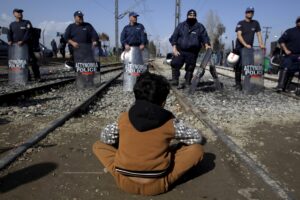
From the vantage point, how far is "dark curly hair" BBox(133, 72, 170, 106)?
2.92 metres

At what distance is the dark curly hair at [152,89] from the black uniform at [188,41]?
6.24 m

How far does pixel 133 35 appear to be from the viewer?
9617 mm

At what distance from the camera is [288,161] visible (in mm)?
3896

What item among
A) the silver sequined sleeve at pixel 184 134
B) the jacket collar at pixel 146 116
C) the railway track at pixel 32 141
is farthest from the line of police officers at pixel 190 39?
the jacket collar at pixel 146 116

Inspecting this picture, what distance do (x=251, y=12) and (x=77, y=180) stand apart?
736cm

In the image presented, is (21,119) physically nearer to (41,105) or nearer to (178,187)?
(41,105)

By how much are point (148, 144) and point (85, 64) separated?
24.3ft

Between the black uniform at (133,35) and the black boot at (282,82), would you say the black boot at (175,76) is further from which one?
the black boot at (282,82)

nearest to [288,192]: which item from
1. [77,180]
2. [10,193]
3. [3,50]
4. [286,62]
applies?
Result: [77,180]

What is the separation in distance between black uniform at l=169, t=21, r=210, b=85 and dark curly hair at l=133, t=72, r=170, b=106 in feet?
20.5

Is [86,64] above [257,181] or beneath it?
above

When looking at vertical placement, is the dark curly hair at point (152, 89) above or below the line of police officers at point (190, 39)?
below

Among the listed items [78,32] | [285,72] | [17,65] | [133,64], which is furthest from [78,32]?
[285,72]

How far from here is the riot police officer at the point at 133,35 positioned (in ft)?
31.6
